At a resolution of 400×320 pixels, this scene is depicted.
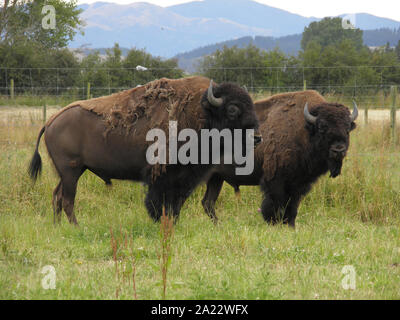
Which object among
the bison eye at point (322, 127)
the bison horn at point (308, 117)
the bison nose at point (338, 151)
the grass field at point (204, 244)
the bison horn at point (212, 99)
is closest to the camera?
the grass field at point (204, 244)

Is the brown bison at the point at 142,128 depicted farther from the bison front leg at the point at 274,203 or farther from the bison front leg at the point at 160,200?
the bison front leg at the point at 274,203

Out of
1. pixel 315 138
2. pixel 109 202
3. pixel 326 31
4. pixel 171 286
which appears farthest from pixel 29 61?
pixel 326 31

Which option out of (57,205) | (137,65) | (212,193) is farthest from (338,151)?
(137,65)

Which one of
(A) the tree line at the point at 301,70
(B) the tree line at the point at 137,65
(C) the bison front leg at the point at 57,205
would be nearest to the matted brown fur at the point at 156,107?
(C) the bison front leg at the point at 57,205

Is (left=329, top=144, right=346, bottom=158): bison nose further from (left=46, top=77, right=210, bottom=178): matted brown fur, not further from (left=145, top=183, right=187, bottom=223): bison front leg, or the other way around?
(left=145, top=183, right=187, bottom=223): bison front leg

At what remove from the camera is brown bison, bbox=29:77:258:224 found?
5949 millimetres

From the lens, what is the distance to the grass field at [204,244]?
12.2 ft

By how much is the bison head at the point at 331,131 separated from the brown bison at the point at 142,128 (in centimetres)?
95

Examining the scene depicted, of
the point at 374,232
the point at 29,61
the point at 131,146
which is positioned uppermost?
the point at 29,61

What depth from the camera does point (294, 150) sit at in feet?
21.4

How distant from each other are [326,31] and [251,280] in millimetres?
82009

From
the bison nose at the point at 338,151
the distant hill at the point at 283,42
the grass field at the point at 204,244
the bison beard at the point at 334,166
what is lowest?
the grass field at the point at 204,244
